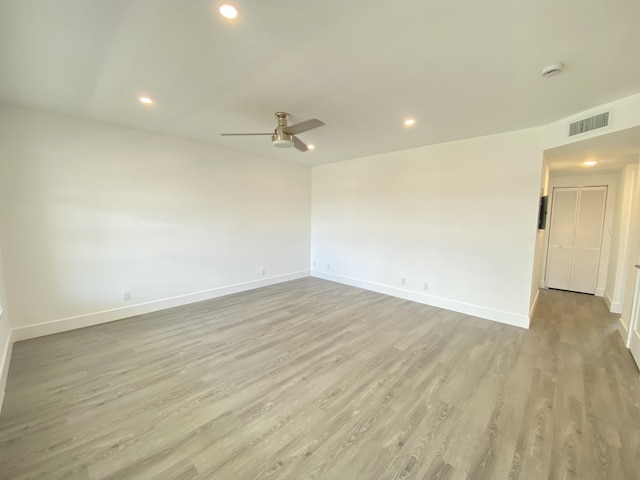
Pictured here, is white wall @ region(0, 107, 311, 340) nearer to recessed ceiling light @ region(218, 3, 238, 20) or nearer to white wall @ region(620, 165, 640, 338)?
recessed ceiling light @ region(218, 3, 238, 20)

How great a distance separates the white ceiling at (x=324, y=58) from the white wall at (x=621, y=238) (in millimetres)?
2233

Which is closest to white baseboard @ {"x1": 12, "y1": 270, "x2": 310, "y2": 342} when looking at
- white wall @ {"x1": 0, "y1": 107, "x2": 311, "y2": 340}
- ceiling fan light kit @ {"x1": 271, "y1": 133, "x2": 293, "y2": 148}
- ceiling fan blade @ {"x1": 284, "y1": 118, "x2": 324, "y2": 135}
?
white wall @ {"x1": 0, "y1": 107, "x2": 311, "y2": 340}

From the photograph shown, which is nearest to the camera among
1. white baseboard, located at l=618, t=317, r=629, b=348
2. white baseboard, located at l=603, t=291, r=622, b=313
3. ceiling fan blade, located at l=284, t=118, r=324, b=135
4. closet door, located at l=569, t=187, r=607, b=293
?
ceiling fan blade, located at l=284, t=118, r=324, b=135

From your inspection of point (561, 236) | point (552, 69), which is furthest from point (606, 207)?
point (552, 69)

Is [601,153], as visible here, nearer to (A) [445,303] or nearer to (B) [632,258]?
(B) [632,258]

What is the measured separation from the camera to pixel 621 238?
399cm

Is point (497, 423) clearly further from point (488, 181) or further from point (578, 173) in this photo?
point (578, 173)

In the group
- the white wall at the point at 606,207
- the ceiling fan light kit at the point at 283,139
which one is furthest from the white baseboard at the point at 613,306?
the ceiling fan light kit at the point at 283,139

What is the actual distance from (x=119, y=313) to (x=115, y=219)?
132 centimetres

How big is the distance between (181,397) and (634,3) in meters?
3.88

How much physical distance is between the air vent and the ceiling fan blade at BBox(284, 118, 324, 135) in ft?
9.13

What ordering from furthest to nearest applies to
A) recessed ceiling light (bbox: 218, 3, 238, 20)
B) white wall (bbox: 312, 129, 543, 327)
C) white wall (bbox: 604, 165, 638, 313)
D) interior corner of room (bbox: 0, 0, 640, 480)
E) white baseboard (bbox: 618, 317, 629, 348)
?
1. white wall (bbox: 604, 165, 638, 313)
2. white wall (bbox: 312, 129, 543, 327)
3. white baseboard (bbox: 618, 317, 629, 348)
4. interior corner of room (bbox: 0, 0, 640, 480)
5. recessed ceiling light (bbox: 218, 3, 238, 20)

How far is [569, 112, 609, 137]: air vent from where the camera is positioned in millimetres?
2533

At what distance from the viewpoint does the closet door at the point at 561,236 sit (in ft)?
16.8
